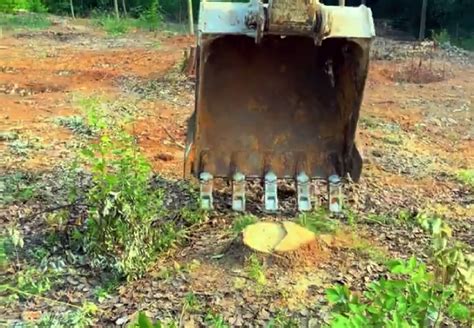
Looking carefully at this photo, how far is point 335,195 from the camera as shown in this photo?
14.4ft

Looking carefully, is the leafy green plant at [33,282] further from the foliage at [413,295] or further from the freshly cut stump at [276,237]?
the foliage at [413,295]

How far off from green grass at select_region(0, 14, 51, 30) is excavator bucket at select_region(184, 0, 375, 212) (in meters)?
11.6

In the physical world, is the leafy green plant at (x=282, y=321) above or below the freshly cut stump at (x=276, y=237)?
below

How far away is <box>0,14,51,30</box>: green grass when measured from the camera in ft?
50.7

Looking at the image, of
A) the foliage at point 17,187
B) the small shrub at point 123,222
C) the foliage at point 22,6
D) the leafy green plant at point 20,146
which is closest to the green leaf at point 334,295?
the small shrub at point 123,222

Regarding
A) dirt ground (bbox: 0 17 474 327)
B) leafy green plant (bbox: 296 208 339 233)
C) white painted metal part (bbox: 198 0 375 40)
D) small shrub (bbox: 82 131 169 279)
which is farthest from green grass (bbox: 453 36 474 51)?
small shrub (bbox: 82 131 169 279)

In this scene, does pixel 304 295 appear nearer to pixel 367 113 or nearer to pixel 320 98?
pixel 320 98

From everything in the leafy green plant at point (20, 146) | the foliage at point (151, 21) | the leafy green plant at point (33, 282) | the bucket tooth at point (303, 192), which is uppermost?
the bucket tooth at point (303, 192)

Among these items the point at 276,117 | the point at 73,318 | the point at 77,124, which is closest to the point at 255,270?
the point at 73,318

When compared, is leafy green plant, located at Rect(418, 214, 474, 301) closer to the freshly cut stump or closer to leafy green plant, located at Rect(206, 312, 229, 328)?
leafy green plant, located at Rect(206, 312, 229, 328)

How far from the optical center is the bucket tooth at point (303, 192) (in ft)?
14.1

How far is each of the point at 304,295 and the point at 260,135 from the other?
1.44 metres

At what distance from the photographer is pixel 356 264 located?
3.70 meters

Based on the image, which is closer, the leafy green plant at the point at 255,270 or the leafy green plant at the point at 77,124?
the leafy green plant at the point at 255,270
